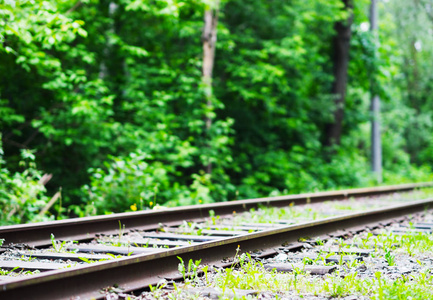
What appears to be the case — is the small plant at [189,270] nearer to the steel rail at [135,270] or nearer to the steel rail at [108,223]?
the steel rail at [135,270]

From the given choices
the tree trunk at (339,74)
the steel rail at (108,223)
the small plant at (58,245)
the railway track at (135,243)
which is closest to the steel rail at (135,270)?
the railway track at (135,243)

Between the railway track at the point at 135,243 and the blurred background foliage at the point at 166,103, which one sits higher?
the blurred background foliage at the point at 166,103

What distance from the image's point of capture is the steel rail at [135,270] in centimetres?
297

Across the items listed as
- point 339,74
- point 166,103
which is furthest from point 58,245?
point 339,74

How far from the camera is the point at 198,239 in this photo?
5270 mm

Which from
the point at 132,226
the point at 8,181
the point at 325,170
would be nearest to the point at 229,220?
the point at 132,226

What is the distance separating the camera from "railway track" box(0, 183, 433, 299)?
10.6 feet

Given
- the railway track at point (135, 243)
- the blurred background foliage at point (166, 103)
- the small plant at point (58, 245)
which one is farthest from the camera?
the blurred background foliage at point (166, 103)

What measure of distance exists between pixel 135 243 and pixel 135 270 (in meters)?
1.25

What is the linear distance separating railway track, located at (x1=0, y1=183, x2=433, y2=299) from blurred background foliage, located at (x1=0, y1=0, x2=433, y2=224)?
0.98 meters

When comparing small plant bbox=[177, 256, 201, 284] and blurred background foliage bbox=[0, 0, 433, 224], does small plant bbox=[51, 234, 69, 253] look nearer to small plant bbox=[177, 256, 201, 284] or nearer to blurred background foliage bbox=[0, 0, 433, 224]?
small plant bbox=[177, 256, 201, 284]

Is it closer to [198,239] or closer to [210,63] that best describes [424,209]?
[198,239]

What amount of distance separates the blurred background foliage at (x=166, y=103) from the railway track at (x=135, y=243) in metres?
0.98

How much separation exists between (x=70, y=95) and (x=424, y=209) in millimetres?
7784
